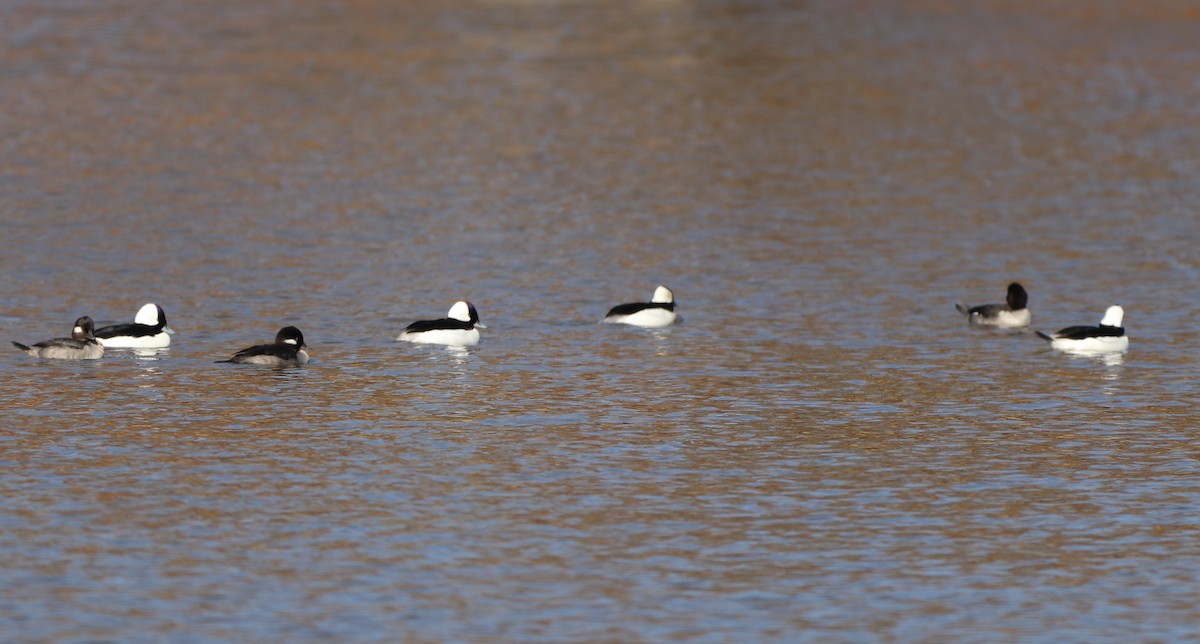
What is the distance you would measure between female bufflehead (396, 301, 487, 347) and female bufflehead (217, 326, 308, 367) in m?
1.52

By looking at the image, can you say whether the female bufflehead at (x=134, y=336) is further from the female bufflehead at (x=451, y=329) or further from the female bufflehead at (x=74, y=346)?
the female bufflehead at (x=451, y=329)

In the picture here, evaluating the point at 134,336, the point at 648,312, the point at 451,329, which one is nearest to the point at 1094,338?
the point at 648,312

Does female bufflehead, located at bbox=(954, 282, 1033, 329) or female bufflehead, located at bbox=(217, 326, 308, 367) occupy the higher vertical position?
female bufflehead, located at bbox=(954, 282, 1033, 329)

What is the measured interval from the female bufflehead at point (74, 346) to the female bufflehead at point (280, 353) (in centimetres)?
147

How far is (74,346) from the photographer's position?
1956 cm

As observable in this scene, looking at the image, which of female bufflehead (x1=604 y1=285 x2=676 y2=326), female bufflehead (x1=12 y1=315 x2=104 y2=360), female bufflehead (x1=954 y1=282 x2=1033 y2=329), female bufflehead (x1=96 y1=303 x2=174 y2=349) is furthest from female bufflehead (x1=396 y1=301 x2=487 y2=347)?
female bufflehead (x1=954 y1=282 x2=1033 y2=329)

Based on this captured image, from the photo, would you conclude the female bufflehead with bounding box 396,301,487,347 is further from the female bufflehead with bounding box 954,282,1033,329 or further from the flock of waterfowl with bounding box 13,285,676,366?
the female bufflehead with bounding box 954,282,1033,329

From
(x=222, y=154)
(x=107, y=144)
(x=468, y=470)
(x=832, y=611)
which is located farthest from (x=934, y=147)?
(x=832, y=611)

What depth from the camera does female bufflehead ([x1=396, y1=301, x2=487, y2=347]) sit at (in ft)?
67.3

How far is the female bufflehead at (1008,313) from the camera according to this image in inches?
865

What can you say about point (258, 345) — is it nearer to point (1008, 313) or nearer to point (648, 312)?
point (648, 312)

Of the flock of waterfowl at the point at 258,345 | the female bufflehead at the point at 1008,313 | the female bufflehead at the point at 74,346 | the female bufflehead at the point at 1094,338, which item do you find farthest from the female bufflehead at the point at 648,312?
the female bufflehead at the point at 74,346

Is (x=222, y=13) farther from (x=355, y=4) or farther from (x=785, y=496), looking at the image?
(x=785, y=496)

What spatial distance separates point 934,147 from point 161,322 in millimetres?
19433
